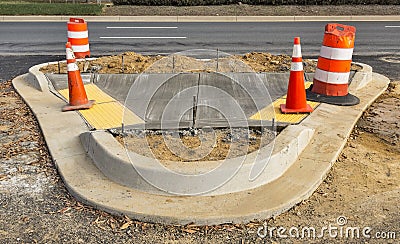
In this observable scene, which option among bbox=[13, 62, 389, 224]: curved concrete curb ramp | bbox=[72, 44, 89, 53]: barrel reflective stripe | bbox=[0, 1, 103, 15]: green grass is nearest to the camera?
bbox=[13, 62, 389, 224]: curved concrete curb ramp

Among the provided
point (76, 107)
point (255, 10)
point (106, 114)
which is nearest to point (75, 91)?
point (76, 107)

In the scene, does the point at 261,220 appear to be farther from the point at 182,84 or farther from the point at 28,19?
the point at 28,19

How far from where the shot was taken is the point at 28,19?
1748 centimetres

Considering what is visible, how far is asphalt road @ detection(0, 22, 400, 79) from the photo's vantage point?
11.5 metres

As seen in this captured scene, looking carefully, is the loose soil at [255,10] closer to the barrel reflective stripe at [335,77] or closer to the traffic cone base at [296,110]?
the barrel reflective stripe at [335,77]

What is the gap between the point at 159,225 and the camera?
3.66 metres

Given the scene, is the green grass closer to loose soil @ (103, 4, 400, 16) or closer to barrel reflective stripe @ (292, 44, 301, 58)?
loose soil @ (103, 4, 400, 16)

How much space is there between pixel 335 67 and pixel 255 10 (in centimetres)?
1316

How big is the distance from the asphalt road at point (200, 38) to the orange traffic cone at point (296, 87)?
367 cm

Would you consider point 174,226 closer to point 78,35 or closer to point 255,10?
point 78,35

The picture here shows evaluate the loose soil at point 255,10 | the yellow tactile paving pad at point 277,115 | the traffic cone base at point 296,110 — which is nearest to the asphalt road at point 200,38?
the loose soil at point 255,10

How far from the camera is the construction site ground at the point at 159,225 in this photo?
11.7 feet

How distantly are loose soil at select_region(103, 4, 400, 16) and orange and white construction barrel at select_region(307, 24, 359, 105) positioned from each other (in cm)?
1228

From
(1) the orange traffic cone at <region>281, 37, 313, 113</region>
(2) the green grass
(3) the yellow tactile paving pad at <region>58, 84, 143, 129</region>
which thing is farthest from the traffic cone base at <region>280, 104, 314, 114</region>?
(2) the green grass
